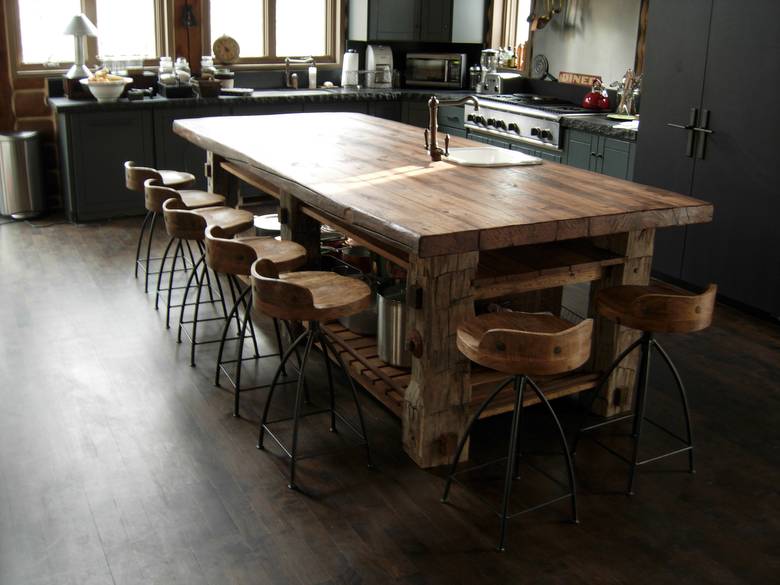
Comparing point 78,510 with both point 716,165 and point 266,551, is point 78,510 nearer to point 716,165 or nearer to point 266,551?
point 266,551

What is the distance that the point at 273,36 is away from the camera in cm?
790

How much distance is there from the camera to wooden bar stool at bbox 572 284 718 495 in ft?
9.77

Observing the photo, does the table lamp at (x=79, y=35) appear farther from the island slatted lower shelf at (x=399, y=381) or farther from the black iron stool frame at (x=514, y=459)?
the black iron stool frame at (x=514, y=459)

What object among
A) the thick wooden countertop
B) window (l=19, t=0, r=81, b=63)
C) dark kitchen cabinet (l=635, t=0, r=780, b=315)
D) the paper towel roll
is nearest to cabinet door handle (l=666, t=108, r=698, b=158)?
dark kitchen cabinet (l=635, t=0, r=780, b=315)

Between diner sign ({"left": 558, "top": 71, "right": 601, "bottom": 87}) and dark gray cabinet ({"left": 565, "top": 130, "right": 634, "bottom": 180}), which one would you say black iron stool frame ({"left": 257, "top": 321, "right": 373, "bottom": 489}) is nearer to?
dark gray cabinet ({"left": 565, "top": 130, "right": 634, "bottom": 180})

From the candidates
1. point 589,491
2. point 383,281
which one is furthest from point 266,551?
point 383,281

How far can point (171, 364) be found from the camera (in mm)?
4148

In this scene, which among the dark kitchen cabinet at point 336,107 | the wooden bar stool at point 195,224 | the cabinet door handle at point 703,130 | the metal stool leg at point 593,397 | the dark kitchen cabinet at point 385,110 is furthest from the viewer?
the dark kitchen cabinet at point 385,110

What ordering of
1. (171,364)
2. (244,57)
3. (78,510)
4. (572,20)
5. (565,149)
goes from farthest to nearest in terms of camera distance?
(244,57)
(572,20)
(565,149)
(171,364)
(78,510)

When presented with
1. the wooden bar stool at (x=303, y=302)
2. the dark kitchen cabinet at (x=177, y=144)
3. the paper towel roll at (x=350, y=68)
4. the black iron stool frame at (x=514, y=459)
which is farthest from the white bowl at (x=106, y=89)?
the black iron stool frame at (x=514, y=459)

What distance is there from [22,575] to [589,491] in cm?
192

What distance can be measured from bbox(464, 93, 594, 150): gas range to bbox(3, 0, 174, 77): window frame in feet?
8.76

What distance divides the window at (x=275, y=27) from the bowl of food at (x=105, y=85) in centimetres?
120

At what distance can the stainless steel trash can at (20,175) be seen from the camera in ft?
21.7
